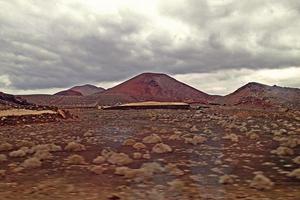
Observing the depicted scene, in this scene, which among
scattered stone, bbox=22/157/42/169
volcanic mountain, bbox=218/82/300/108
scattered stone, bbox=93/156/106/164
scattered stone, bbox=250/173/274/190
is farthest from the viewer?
volcanic mountain, bbox=218/82/300/108

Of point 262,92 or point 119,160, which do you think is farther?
point 262,92

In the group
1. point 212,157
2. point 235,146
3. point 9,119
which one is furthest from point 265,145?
→ point 9,119

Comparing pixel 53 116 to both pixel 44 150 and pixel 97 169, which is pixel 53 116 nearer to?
pixel 44 150

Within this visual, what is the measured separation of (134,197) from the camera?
29.6 feet

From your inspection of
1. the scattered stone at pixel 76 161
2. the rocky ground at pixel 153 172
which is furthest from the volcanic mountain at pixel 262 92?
the scattered stone at pixel 76 161

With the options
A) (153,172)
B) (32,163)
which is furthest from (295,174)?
(32,163)

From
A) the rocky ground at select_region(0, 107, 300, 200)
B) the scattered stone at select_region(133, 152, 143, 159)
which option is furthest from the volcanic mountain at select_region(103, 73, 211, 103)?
the scattered stone at select_region(133, 152, 143, 159)

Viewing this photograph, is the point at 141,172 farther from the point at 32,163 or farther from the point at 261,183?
the point at 32,163

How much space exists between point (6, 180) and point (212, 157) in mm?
7185

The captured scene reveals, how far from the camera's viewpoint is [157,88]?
571 ft

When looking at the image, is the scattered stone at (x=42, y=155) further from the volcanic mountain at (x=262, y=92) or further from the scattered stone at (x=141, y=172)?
the volcanic mountain at (x=262, y=92)

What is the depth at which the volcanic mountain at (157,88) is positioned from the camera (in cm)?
16575

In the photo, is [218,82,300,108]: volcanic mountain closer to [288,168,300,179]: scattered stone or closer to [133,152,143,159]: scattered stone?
[133,152,143,159]: scattered stone

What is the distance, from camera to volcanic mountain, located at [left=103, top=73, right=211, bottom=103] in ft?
544
